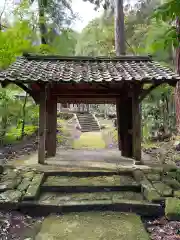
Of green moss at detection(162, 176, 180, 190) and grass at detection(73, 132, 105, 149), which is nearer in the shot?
green moss at detection(162, 176, 180, 190)

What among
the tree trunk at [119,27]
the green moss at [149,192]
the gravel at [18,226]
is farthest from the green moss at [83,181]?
the tree trunk at [119,27]

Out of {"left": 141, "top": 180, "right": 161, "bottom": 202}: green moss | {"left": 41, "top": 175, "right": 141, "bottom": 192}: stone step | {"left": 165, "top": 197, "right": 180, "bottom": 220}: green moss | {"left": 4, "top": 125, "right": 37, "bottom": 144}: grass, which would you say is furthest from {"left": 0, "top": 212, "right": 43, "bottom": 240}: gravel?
{"left": 4, "top": 125, "right": 37, "bottom": 144}: grass

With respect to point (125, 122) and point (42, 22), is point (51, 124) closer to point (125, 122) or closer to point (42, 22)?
point (125, 122)

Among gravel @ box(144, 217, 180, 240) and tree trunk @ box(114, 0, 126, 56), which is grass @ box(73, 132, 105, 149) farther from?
gravel @ box(144, 217, 180, 240)

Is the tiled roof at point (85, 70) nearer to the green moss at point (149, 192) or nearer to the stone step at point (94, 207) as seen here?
the green moss at point (149, 192)

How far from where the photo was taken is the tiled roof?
5.02 meters

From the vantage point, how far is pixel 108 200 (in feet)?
13.2

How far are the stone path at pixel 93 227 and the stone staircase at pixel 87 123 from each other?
1347 cm

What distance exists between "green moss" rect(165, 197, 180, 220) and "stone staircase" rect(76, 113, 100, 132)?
13511 millimetres

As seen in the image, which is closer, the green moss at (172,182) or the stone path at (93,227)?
the stone path at (93,227)

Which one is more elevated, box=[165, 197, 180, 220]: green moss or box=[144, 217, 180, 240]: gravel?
box=[165, 197, 180, 220]: green moss

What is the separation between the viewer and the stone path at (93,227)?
314 cm

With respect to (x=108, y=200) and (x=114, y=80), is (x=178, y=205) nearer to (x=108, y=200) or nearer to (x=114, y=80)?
(x=108, y=200)

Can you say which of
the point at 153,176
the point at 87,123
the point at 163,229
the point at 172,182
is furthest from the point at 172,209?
the point at 87,123
